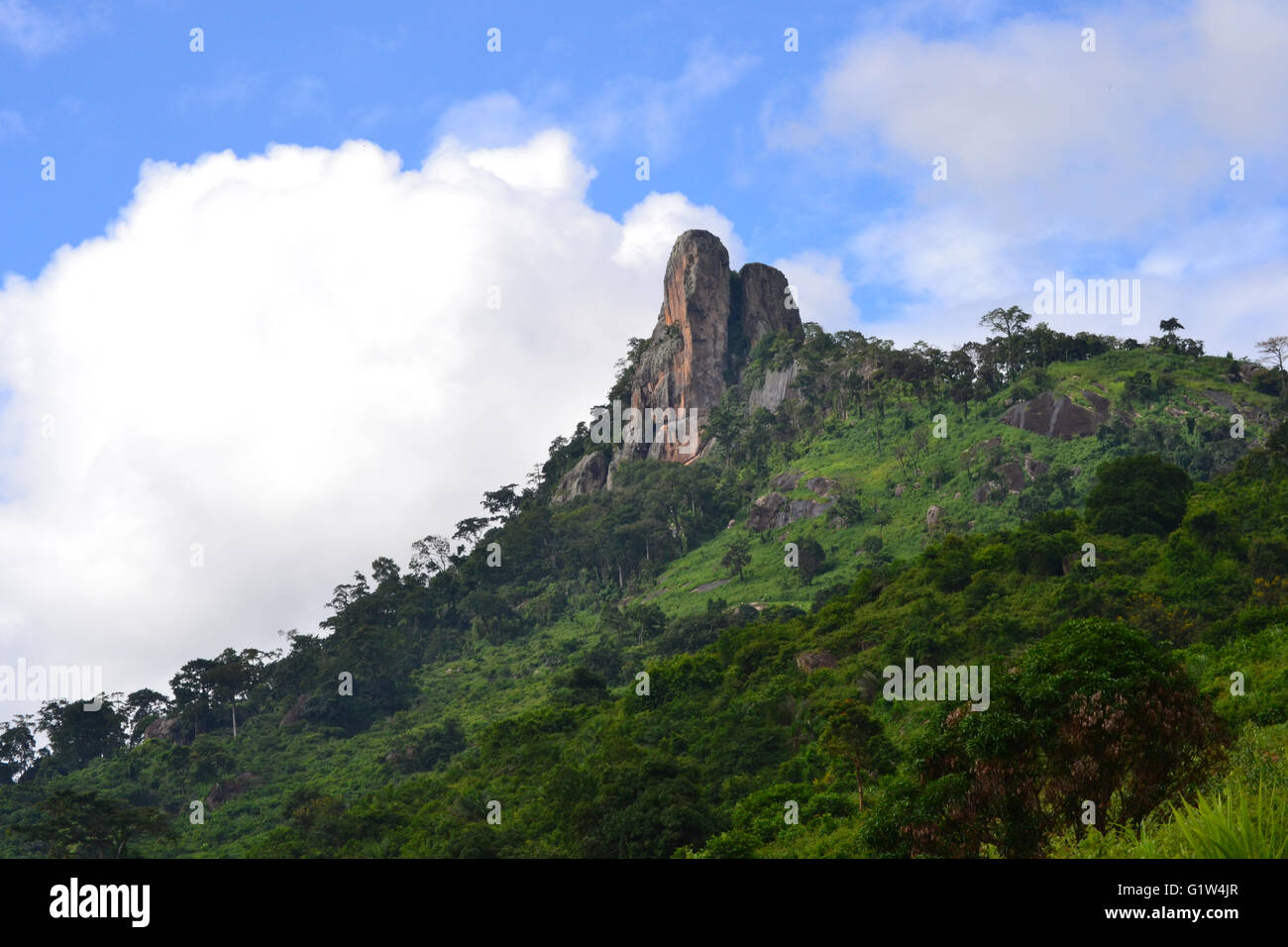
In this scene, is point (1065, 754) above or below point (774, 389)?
below

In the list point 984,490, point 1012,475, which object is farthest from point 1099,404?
point 984,490

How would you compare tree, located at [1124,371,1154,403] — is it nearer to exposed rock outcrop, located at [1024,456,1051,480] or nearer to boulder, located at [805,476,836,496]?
exposed rock outcrop, located at [1024,456,1051,480]

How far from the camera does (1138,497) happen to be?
158 feet

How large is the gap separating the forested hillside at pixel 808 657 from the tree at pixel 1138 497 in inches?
6.9

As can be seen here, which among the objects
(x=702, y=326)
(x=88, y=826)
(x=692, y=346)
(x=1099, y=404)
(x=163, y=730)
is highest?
(x=702, y=326)

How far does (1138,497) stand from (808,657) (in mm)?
15827

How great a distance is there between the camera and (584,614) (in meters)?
84.1

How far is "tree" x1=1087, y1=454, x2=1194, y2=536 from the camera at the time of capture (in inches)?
1863

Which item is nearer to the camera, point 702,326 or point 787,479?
point 787,479

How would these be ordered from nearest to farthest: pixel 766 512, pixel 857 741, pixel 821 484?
pixel 857 741 → pixel 821 484 → pixel 766 512

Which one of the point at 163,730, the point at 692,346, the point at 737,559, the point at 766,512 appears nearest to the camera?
the point at 737,559

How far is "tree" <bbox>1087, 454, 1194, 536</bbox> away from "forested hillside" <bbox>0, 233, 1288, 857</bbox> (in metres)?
0.18

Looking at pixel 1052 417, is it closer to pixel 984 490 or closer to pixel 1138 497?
pixel 984 490
